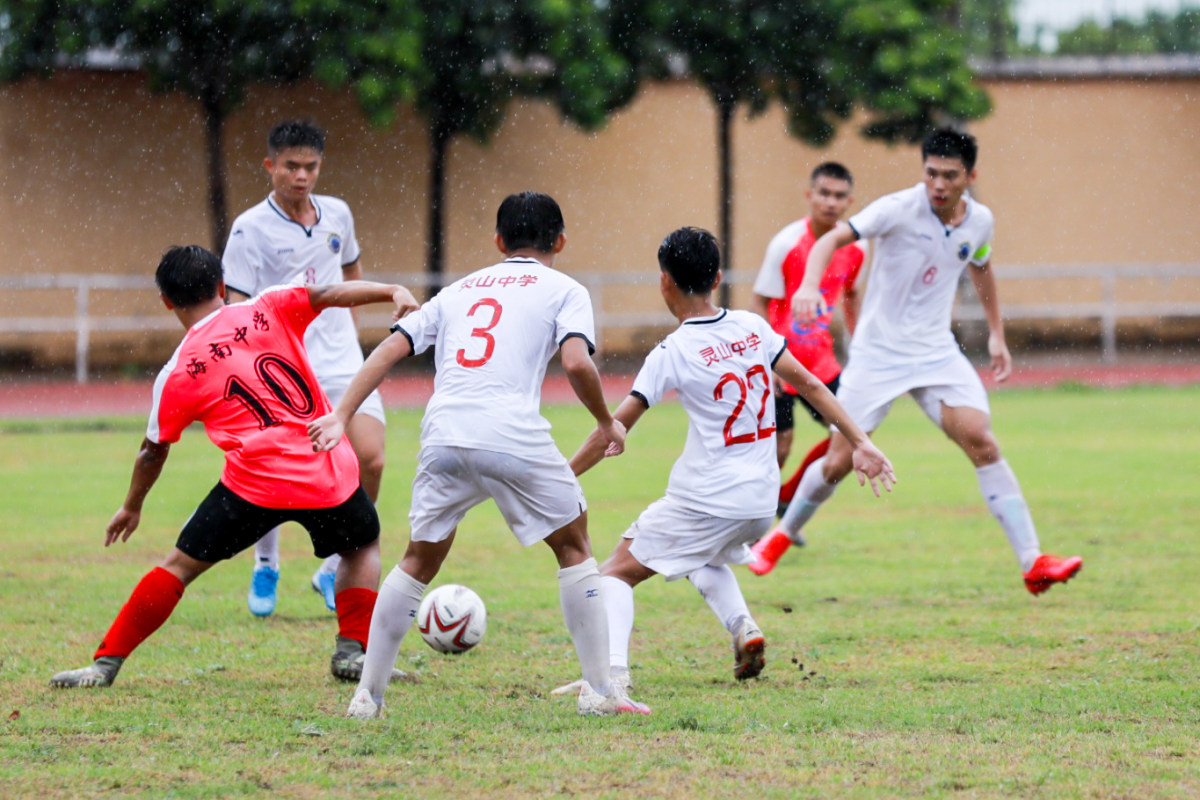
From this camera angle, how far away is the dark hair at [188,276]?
17.7ft

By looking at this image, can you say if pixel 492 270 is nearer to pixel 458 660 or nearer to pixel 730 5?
pixel 458 660

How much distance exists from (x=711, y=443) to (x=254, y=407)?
5.14ft

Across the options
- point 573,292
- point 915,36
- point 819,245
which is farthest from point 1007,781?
point 915,36

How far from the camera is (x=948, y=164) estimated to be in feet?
23.2

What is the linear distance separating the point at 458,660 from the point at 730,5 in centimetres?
1902

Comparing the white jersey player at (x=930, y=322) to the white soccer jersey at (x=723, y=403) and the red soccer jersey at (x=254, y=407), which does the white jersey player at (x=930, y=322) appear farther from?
the red soccer jersey at (x=254, y=407)

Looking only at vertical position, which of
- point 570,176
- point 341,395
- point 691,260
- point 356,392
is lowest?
point 341,395

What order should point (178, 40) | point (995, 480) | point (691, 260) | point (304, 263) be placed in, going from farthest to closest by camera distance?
point (178, 40) < point (995, 480) < point (304, 263) < point (691, 260)

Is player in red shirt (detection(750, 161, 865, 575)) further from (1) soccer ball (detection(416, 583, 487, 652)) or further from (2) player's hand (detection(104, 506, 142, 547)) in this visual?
(2) player's hand (detection(104, 506, 142, 547))

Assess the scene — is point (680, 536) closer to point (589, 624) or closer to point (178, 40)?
point (589, 624)

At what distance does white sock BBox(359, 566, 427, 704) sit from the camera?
471 cm

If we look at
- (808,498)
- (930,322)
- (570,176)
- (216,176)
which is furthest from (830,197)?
A: (570,176)

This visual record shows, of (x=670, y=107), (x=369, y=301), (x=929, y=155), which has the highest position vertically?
(x=670, y=107)

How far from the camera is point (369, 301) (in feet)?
16.9
